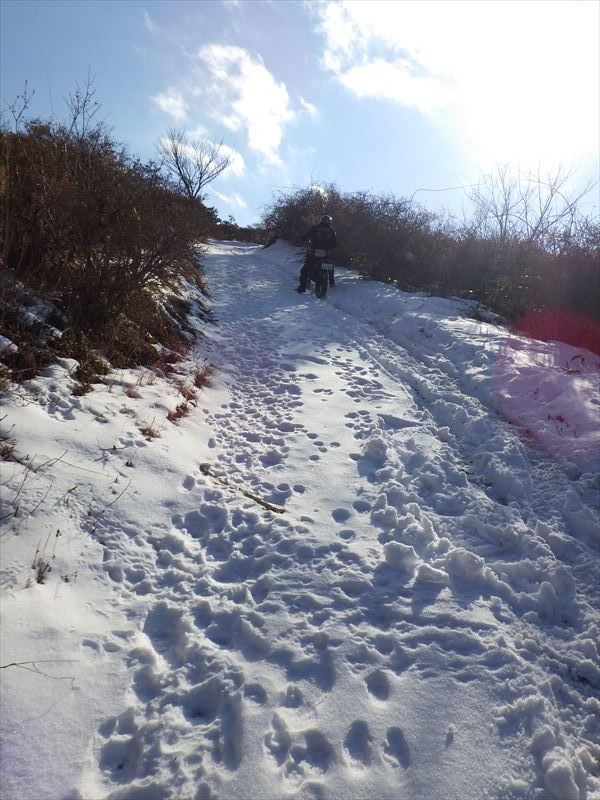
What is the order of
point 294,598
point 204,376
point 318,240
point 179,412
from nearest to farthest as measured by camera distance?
point 294,598, point 179,412, point 204,376, point 318,240

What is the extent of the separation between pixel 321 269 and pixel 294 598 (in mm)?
9236

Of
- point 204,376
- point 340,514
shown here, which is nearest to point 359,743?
point 340,514

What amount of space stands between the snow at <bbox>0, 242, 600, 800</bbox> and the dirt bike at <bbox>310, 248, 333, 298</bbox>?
20.8 ft

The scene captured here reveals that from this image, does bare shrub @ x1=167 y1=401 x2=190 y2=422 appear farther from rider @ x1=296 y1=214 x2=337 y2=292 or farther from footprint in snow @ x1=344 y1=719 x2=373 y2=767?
rider @ x1=296 y1=214 x2=337 y2=292

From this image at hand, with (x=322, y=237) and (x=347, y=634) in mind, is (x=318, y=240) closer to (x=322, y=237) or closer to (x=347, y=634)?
(x=322, y=237)

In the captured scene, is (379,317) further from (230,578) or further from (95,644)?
(95,644)

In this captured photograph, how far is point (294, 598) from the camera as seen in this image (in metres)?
2.68

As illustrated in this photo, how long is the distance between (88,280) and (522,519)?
4.38m

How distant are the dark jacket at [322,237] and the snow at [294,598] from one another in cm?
675

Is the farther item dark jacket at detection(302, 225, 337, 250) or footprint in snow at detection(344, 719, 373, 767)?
dark jacket at detection(302, 225, 337, 250)

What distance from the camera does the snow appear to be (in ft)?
6.21

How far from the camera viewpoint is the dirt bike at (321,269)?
1091 centimetres

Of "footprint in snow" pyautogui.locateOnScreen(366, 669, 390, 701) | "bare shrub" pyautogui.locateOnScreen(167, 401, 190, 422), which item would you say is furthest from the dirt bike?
"footprint in snow" pyautogui.locateOnScreen(366, 669, 390, 701)

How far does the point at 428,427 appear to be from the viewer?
491 cm
